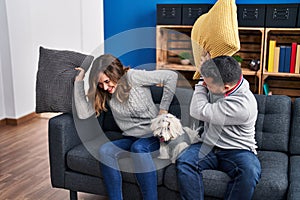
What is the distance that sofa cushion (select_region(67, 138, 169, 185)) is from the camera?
6.48ft

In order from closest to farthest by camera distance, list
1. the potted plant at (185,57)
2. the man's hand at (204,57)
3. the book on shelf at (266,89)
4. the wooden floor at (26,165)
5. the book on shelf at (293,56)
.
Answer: the man's hand at (204,57) → the wooden floor at (26,165) → the book on shelf at (293,56) → the book on shelf at (266,89) → the potted plant at (185,57)

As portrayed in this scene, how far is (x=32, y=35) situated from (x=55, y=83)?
213cm

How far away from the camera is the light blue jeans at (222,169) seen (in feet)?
5.69

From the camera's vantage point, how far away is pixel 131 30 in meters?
3.96

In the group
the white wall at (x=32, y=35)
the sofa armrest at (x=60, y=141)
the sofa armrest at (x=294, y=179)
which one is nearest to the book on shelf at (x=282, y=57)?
the sofa armrest at (x=294, y=179)

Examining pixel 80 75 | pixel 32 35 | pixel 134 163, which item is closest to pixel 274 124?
pixel 134 163

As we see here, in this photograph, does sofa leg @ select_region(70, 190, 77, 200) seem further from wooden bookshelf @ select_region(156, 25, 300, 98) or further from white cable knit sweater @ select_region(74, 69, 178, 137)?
wooden bookshelf @ select_region(156, 25, 300, 98)

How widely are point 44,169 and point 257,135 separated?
1.60 meters

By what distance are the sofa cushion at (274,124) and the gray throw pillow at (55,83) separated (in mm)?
1109

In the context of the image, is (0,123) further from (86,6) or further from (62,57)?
(62,57)

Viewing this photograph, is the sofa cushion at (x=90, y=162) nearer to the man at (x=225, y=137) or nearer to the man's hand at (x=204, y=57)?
the man at (x=225, y=137)

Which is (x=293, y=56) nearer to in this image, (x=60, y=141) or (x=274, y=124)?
(x=274, y=124)

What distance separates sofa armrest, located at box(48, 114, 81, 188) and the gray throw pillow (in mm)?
88

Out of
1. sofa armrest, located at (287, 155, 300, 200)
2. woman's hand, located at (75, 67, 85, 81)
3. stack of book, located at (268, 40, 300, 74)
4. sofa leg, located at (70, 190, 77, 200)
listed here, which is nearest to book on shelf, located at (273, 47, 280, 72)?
stack of book, located at (268, 40, 300, 74)
